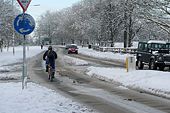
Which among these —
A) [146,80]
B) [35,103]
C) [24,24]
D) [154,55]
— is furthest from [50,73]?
[154,55]

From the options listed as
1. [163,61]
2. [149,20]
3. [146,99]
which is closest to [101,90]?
[146,99]

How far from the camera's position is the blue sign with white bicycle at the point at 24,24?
13.6 metres

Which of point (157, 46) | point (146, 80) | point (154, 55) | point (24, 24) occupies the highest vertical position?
point (24, 24)

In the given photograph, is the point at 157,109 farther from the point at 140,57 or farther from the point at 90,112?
the point at 140,57

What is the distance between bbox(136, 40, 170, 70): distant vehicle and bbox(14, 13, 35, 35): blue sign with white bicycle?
14.8 metres

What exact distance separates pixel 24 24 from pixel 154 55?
1526 centimetres

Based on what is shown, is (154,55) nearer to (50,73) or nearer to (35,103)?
(50,73)

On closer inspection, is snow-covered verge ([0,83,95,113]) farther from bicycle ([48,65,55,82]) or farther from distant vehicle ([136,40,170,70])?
distant vehicle ([136,40,170,70])

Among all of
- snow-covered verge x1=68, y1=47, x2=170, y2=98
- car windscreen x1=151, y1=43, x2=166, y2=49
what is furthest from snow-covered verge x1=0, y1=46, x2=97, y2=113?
car windscreen x1=151, y1=43, x2=166, y2=49

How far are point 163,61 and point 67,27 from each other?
359 feet

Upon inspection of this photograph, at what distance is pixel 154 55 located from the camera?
27234mm

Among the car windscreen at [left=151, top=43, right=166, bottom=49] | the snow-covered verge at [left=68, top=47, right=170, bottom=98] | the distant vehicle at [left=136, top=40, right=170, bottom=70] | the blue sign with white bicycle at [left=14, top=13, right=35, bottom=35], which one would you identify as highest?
the blue sign with white bicycle at [left=14, top=13, right=35, bottom=35]

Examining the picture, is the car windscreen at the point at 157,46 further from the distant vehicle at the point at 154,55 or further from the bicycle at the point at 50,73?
the bicycle at the point at 50,73

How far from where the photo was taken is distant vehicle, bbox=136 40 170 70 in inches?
1058
